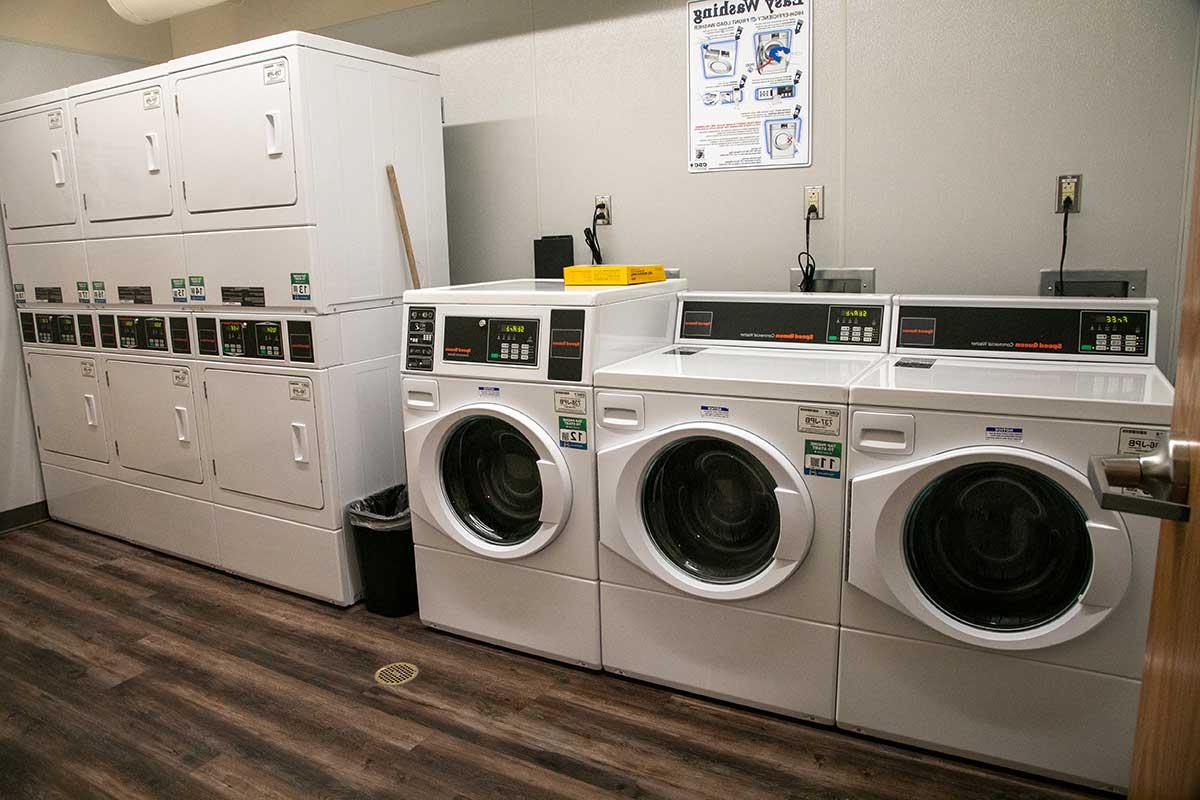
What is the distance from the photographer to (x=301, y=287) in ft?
9.75

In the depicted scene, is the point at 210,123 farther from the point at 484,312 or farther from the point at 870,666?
the point at 870,666

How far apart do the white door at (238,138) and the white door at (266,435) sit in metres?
0.67

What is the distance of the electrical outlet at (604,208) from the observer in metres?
3.36

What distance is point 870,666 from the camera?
2201mm

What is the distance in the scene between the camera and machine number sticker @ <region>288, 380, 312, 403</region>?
9.93 ft

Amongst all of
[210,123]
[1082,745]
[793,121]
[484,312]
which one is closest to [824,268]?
[793,121]

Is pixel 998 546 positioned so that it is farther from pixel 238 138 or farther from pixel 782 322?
pixel 238 138

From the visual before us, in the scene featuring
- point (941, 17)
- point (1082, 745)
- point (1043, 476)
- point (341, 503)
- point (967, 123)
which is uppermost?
point (941, 17)

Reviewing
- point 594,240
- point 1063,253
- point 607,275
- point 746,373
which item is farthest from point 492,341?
point 1063,253

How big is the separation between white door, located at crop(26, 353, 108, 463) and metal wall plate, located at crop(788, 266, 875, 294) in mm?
3266

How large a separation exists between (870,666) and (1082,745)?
508 millimetres

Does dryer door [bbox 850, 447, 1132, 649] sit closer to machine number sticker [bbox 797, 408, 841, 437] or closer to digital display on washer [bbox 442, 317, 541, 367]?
machine number sticker [bbox 797, 408, 841, 437]

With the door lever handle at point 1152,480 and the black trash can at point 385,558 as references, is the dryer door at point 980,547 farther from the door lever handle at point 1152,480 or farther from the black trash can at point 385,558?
the black trash can at point 385,558

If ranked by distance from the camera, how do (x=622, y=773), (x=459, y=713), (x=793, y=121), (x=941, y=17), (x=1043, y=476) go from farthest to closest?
1. (x=793, y=121)
2. (x=941, y=17)
3. (x=459, y=713)
4. (x=622, y=773)
5. (x=1043, y=476)
